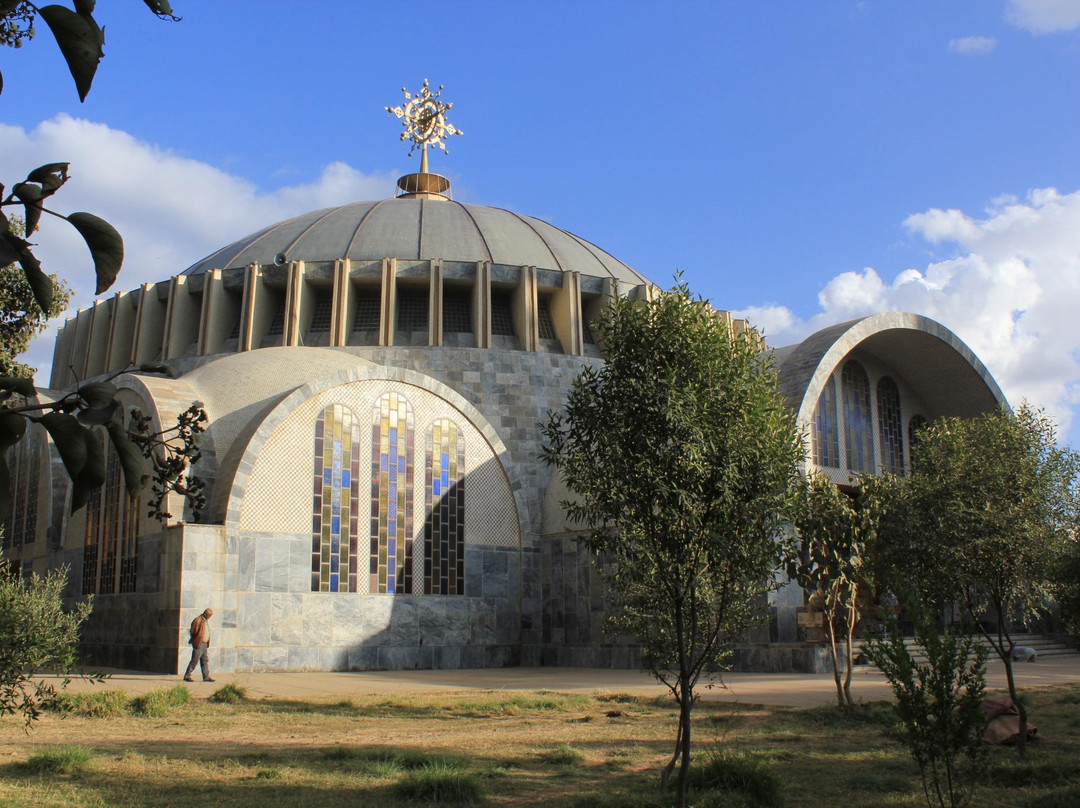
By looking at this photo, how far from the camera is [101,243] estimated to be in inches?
119

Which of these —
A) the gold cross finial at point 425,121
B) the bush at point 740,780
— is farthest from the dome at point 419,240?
the bush at point 740,780

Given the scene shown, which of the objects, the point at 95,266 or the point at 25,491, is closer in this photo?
the point at 95,266

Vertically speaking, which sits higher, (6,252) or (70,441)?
(6,252)

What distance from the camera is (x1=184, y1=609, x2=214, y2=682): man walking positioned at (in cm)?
1923

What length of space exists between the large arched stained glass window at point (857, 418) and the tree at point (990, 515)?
15.1 meters

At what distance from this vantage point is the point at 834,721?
13.4 m

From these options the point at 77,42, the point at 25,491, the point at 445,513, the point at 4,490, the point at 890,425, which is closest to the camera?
the point at 4,490

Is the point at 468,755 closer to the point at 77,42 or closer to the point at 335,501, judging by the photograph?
the point at 77,42

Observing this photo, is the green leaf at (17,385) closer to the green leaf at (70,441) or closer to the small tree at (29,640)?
the green leaf at (70,441)

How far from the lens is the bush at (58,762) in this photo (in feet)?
32.0

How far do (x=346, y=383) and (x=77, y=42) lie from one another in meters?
21.6

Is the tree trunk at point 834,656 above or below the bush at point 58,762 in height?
above

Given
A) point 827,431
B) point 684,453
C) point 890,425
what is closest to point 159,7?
point 684,453

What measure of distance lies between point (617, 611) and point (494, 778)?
44.2 ft
